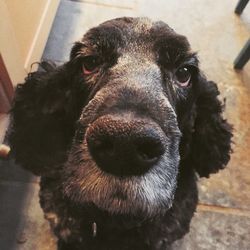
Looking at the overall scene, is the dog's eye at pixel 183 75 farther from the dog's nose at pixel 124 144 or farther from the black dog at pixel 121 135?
the dog's nose at pixel 124 144

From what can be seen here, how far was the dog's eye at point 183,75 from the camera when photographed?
143 centimetres

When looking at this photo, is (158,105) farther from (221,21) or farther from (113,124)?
(221,21)

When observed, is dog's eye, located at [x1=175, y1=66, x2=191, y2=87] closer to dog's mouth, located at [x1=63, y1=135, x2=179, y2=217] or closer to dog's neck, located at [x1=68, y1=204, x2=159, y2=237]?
dog's mouth, located at [x1=63, y1=135, x2=179, y2=217]

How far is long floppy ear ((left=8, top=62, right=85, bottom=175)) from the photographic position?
1674mm

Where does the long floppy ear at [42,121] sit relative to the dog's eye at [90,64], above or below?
→ below

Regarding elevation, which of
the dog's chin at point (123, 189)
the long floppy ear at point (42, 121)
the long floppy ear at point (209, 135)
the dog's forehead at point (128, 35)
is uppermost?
the dog's forehead at point (128, 35)

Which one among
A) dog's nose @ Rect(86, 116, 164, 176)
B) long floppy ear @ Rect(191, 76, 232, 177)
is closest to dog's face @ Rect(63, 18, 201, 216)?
dog's nose @ Rect(86, 116, 164, 176)

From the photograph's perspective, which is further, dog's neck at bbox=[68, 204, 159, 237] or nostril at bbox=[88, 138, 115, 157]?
dog's neck at bbox=[68, 204, 159, 237]

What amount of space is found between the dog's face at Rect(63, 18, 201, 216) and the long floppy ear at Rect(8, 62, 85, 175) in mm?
212

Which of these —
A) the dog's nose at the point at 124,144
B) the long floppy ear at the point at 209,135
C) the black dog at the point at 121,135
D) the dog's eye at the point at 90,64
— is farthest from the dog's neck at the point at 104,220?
the dog's eye at the point at 90,64

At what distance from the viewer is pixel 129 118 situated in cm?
105

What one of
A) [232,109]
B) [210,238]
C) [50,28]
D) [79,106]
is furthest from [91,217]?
[50,28]

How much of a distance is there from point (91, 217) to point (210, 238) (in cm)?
79

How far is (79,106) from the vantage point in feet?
5.00
